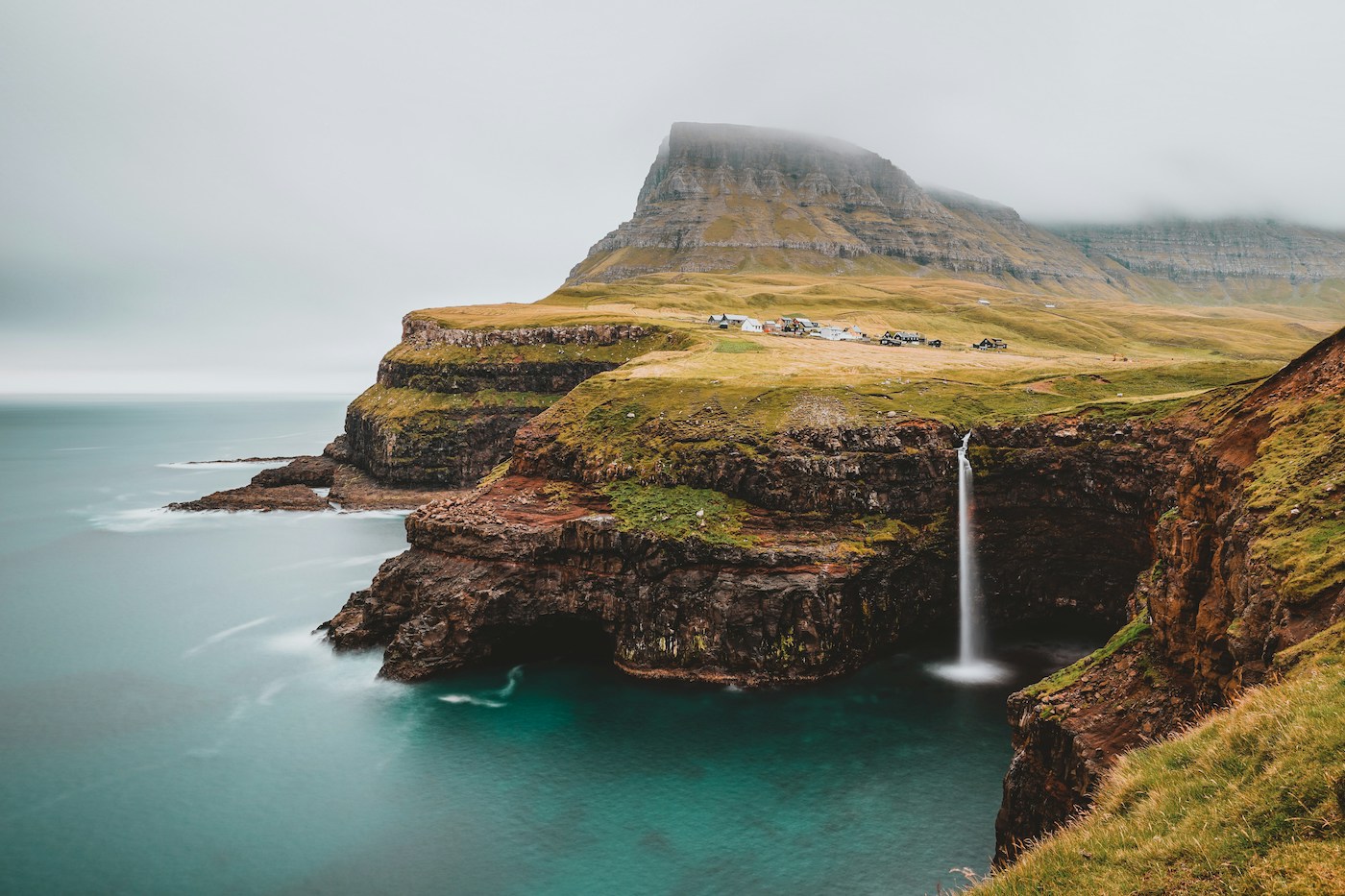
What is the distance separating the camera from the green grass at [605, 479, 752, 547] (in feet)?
166

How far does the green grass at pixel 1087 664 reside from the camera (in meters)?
22.5

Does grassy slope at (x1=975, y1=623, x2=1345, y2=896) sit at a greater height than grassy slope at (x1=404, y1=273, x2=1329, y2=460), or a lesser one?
lesser

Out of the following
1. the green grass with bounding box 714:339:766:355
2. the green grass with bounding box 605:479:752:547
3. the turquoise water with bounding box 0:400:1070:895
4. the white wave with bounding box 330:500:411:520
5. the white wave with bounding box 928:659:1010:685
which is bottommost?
the turquoise water with bounding box 0:400:1070:895

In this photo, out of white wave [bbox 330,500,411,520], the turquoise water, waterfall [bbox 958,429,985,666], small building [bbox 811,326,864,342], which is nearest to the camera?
the turquoise water

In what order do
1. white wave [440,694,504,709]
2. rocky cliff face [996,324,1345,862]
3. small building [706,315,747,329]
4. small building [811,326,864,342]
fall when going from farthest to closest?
1. small building [706,315,747,329]
2. small building [811,326,864,342]
3. white wave [440,694,504,709]
4. rocky cliff face [996,324,1345,862]

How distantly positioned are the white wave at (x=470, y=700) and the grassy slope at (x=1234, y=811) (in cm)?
3943

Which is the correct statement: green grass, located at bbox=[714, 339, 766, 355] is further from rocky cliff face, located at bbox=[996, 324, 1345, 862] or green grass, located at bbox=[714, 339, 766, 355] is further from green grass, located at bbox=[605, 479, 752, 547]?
rocky cliff face, located at bbox=[996, 324, 1345, 862]

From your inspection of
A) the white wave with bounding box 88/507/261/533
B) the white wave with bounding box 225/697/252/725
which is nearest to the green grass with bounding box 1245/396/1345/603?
the white wave with bounding box 225/697/252/725

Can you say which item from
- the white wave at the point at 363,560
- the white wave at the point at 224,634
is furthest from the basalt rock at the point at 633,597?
the white wave at the point at 363,560

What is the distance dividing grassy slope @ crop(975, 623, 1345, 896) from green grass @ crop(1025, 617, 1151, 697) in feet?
28.9

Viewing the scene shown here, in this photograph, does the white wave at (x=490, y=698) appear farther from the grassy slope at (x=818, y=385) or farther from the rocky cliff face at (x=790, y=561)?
the grassy slope at (x=818, y=385)

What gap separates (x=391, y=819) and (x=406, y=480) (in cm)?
8471

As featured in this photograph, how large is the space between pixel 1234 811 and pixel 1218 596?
959 cm

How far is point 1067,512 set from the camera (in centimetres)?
5162
